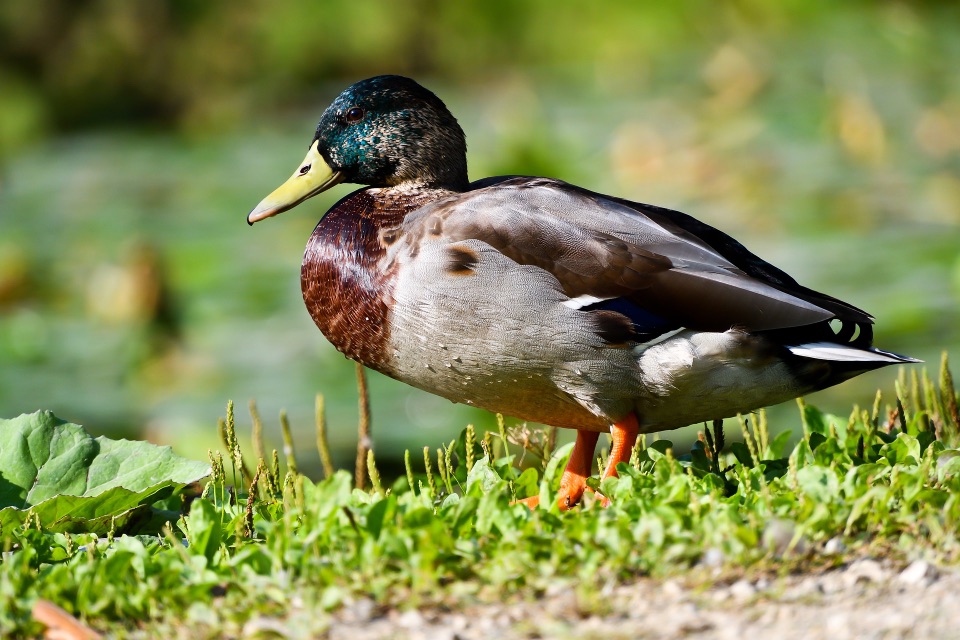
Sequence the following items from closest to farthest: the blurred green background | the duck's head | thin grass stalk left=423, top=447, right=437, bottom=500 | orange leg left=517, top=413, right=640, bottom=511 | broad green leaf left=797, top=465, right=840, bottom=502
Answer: broad green leaf left=797, top=465, right=840, bottom=502
thin grass stalk left=423, top=447, right=437, bottom=500
orange leg left=517, top=413, right=640, bottom=511
the duck's head
the blurred green background

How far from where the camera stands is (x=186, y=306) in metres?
6.76

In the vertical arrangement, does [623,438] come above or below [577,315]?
below

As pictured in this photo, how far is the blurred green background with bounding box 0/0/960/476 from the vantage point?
623 cm

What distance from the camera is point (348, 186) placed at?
7.80 meters

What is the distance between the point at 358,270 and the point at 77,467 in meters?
0.84

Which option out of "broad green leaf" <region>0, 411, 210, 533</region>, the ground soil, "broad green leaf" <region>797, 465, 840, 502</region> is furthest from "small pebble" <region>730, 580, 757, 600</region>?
"broad green leaf" <region>0, 411, 210, 533</region>

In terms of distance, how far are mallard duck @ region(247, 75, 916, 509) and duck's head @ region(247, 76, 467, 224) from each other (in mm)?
235

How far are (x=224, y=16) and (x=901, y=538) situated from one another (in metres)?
9.05

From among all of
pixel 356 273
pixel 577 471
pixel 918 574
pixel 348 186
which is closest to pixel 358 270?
pixel 356 273

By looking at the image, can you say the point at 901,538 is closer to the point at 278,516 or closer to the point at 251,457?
the point at 278,516

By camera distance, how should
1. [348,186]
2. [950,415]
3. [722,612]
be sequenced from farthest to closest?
[348,186]
[950,415]
[722,612]

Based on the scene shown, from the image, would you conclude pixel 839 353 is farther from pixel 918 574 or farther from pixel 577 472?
pixel 918 574

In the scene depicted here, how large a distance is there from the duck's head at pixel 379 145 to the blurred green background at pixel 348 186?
1935 millimetres

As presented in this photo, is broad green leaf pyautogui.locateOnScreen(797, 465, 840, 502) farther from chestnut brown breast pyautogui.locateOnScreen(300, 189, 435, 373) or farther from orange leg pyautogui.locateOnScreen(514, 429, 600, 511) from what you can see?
chestnut brown breast pyautogui.locateOnScreen(300, 189, 435, 373)
